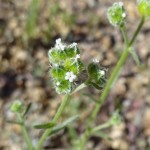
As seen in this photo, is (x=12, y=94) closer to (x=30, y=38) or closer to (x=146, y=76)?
(x=30, y=38)

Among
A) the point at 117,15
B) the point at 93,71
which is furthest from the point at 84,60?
the point at 93,71

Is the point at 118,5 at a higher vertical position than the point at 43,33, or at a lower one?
lower

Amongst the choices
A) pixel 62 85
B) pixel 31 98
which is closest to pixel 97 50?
pixel 31 98

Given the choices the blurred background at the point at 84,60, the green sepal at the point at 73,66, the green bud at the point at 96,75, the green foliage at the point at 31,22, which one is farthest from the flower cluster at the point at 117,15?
the green foliage at the point at 31,22

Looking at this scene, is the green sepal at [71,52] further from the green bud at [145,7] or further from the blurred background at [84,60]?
the blurred background at [84,60]

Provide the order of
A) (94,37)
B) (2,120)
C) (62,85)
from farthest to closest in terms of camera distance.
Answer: (94,37), (2,120), (62,85)
